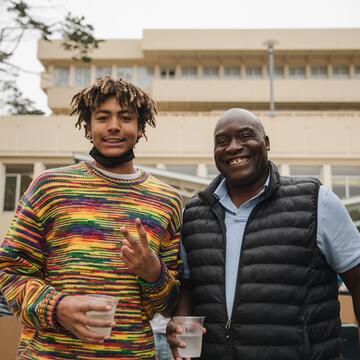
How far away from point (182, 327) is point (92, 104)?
4.09 ft

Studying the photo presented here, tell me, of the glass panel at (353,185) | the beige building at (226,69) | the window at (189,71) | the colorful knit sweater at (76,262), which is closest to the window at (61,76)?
the beige building at (226,69)

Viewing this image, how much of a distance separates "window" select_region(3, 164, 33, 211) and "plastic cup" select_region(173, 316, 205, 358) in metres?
19.5

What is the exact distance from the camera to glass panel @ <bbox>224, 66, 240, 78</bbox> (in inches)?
1329

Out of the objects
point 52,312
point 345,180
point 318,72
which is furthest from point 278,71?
point 52,312

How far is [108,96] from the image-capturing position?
262 cm

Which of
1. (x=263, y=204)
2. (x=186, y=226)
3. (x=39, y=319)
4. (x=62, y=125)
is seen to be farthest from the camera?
(x=62, y=125)

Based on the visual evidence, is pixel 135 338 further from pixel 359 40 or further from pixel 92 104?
pixel 359 40

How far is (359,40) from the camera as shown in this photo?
1262 inches

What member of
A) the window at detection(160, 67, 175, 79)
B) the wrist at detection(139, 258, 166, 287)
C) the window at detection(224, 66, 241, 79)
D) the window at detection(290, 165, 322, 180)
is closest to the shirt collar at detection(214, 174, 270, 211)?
the wrist at detection(139, 258, 166, 287)

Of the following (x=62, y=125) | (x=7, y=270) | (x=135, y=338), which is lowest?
(x=135, y=338)

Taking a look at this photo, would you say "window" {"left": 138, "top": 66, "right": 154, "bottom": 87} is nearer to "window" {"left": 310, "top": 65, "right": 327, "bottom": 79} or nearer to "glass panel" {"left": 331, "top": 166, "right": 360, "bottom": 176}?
"window" {"left": 310, "top": 65, "right": 327, "bottom": 79}

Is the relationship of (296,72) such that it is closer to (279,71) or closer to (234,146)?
(279,71)

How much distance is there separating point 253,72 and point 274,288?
3246cm

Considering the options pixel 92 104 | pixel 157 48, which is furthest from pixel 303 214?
pixel 157 48
